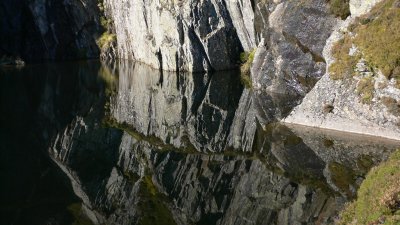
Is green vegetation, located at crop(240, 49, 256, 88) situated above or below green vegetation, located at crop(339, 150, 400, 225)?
above

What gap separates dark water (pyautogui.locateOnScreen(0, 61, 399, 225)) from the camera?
21391mm

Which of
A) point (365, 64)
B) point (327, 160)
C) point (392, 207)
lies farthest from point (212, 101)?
point (392, 207)

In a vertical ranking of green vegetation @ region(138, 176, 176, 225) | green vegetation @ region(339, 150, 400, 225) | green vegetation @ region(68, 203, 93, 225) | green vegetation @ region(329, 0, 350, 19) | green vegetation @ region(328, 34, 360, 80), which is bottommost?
green vegetation @ region(68, 203, 93, 225)

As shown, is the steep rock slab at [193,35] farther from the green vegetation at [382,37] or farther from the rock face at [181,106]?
the green vegetation at [382,37]

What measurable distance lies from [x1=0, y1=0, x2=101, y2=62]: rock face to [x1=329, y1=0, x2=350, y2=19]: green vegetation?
6412cm

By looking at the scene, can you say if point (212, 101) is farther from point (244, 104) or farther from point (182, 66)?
point (182, 66)

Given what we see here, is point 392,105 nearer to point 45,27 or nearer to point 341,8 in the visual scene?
point 341,8

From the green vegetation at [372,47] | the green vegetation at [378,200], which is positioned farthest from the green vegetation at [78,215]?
the green vegetation at [372,47]

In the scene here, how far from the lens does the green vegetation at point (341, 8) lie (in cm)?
4088

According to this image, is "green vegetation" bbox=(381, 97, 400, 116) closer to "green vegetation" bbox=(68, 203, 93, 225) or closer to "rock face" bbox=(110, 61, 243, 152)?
"rock face" bbox=(110, 61, 243, 152)

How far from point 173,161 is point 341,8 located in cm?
2289

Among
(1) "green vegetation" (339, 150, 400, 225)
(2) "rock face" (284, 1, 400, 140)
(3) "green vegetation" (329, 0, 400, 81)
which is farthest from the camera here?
(3) "green vegetation" (329, 0, 400, 81)

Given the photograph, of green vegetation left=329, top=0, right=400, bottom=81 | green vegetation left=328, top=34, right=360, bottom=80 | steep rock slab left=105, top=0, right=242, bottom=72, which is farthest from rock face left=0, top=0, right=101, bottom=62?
green vegetation left=329, top=0, right=400, bottom=81

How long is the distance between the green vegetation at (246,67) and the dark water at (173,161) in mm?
7174
